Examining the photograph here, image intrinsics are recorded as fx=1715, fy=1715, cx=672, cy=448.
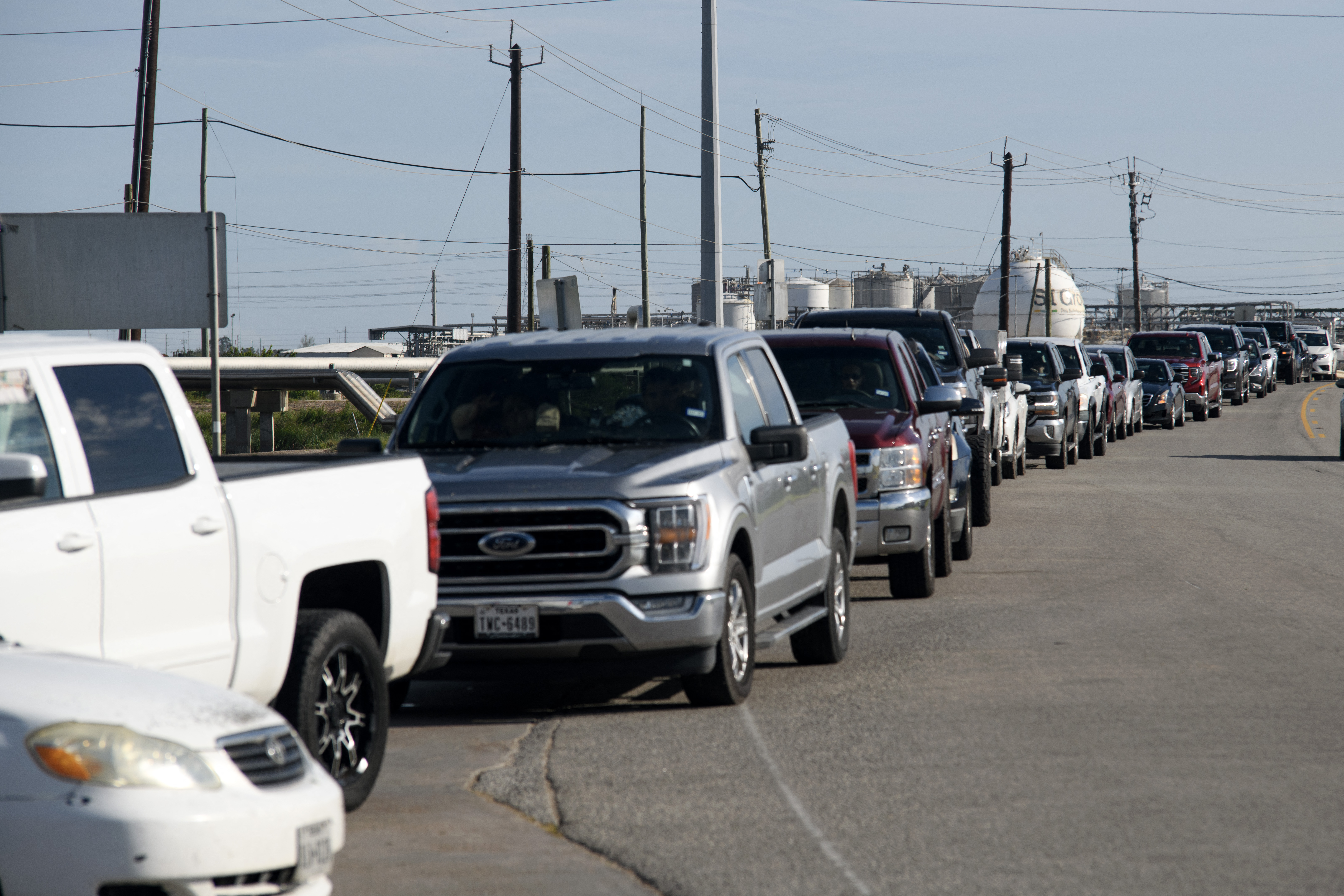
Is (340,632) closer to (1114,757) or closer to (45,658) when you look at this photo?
(45,658)

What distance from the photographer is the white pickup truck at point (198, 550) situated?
5.26m

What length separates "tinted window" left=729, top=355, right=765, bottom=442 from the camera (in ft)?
30.8

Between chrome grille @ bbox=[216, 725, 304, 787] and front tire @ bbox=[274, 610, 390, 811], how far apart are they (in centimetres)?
153

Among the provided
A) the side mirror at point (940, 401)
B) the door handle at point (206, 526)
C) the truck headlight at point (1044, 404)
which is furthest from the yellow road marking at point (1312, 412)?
the door handle at point (206, 526)

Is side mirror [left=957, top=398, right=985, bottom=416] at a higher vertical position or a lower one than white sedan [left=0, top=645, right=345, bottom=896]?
higher

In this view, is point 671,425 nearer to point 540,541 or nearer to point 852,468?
point 540,541

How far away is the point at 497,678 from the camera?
8.41 meters

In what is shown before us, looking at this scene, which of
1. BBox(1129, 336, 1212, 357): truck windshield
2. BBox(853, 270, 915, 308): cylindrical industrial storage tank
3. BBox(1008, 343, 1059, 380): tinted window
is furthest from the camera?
BBox(853, 270, 915, 308): cylindrical industrial storage tank

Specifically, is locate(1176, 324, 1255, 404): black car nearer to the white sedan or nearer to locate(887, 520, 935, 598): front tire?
locate(887, 520, 935, 598): front tire

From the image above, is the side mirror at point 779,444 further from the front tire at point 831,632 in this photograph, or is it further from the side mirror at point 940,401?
the side mirror at point 940,401

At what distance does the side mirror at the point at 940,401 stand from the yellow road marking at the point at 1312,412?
24562 millimetres

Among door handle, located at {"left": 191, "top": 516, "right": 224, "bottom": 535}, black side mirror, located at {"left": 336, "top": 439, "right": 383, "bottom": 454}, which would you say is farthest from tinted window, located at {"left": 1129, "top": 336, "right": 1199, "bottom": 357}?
door handle, located at {"left": 191, "top": 516, "right": 224, "bottom": 535}

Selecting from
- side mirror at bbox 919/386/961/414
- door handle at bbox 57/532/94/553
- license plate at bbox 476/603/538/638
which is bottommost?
license plate at bbox 476/603/538/638

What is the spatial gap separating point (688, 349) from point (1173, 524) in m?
10.6
